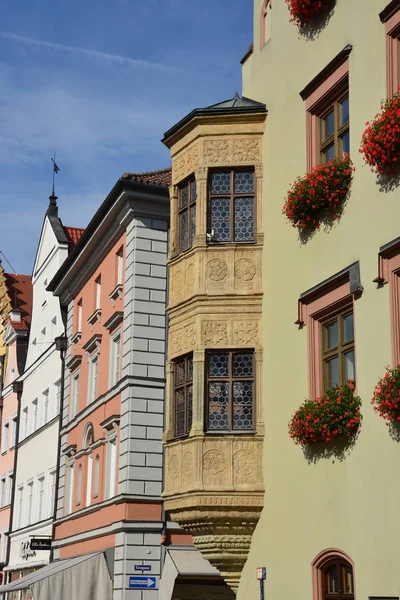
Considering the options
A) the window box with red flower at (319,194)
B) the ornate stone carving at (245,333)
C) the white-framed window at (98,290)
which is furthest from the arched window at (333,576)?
the white-framed window at (98,290)

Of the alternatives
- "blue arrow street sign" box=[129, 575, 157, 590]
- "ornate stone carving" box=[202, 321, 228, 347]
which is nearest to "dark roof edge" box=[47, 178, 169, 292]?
"ornate stone carving" box=[202, 321, 228, 347]

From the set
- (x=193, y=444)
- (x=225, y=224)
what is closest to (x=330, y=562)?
(x=193, y=444)

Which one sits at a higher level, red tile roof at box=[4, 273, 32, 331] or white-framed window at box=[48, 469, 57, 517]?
→ red tile roof at box=[4, 273, 32, 331]

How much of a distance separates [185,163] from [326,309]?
5628 mm

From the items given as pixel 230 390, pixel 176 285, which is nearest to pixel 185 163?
pixel 176 285

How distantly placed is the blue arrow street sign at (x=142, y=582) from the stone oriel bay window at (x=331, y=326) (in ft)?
28.9

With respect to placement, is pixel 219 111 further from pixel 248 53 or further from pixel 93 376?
pixel 93 376

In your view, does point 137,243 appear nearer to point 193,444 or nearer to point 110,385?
point 110,385

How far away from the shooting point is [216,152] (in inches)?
734

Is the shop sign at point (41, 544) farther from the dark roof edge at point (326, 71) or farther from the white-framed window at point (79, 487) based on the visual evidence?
the dark roof edge at point (326, 71)

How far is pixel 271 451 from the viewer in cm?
1653

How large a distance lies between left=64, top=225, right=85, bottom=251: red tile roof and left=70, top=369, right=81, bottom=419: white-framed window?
22.4 ft

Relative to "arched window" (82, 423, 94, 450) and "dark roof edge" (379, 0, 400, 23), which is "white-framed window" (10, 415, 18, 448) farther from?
"dark roof edge" (379, 0, 400, 23)

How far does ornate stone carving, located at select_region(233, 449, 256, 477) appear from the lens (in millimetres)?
16922
